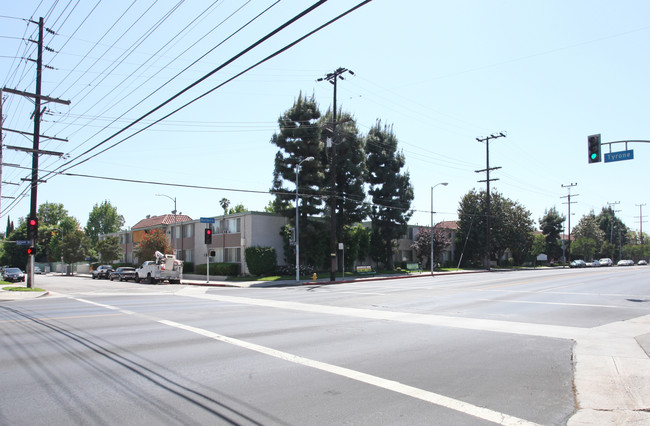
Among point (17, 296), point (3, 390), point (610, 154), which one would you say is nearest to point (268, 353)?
point (3, 390)

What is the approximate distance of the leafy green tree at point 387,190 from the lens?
1914 inches

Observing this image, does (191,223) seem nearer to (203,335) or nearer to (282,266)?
(282,266)

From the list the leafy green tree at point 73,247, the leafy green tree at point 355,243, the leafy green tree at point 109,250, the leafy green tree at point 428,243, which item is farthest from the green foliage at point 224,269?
the leafy green tree at point 73,247

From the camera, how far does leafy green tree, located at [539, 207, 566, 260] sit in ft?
272

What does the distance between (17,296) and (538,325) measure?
24.3 meters

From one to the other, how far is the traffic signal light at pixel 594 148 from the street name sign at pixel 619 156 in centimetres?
160

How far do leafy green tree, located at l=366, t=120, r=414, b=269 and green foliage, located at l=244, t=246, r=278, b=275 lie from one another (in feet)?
48.1

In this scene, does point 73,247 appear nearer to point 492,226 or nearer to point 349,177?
point 349,177

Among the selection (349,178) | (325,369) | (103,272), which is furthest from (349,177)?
(325,369)

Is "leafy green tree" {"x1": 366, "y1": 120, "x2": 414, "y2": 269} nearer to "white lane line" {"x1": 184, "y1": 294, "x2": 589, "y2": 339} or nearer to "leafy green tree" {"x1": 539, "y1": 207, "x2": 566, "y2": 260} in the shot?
"white lane line" {"x1": 184, "y1": 294, "x2": 589, "y2": 339}

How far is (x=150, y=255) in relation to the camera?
44906 mm

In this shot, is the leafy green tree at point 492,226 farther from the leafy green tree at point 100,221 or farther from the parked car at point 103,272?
the leafy green tree at point 100,221

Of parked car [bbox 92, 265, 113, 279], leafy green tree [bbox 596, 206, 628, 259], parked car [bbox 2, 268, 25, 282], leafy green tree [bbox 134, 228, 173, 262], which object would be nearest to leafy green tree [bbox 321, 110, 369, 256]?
leafy green tree [bbox 134, 228, 173, 262]

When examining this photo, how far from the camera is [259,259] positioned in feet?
126
